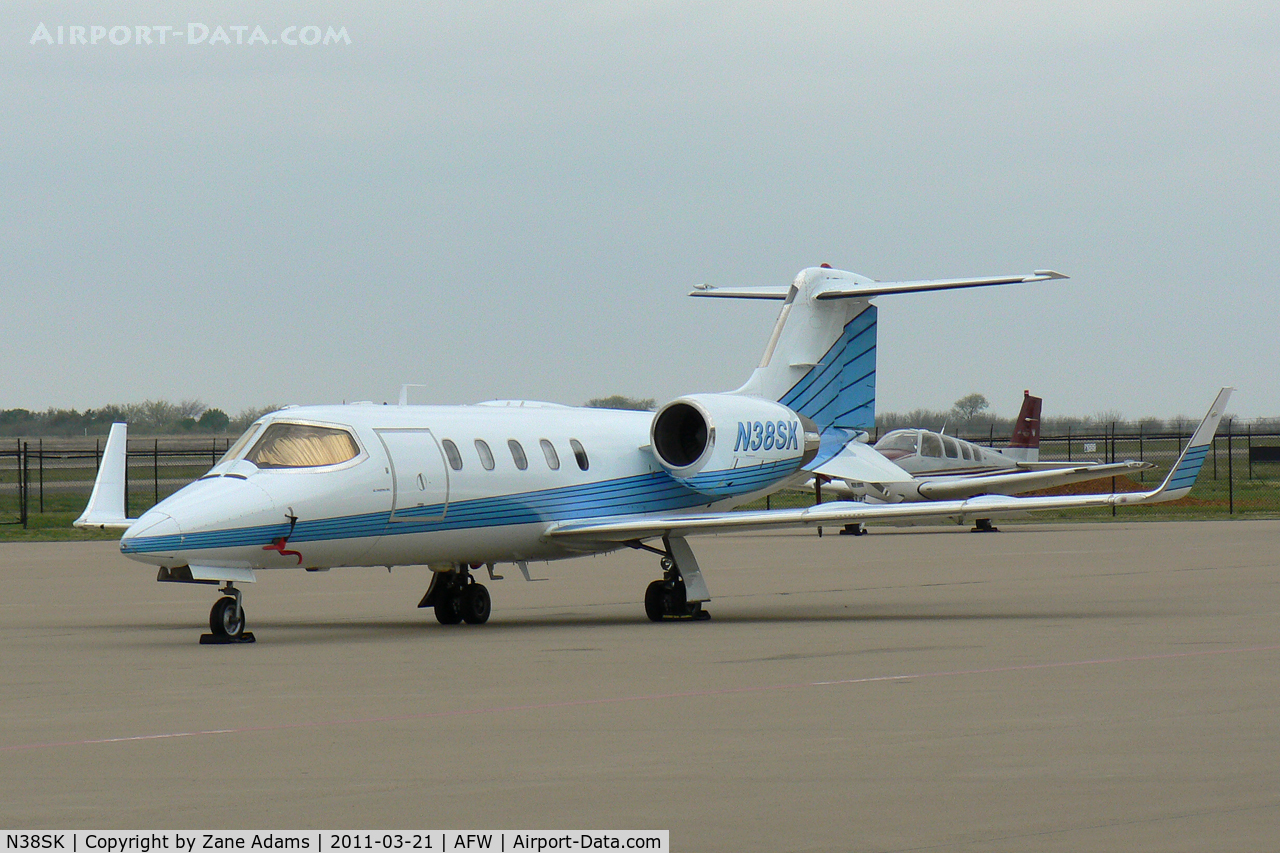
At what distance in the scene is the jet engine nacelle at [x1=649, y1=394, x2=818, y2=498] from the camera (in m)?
18.9

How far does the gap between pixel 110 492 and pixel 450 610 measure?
377 centimetres

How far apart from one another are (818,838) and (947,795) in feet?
3.33

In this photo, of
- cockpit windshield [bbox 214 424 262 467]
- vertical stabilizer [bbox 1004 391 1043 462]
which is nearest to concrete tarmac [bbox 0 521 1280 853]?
cockpit windshield [bbox 214 424 262 467]

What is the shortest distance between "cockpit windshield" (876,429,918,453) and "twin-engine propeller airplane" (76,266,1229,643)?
59.3 ft

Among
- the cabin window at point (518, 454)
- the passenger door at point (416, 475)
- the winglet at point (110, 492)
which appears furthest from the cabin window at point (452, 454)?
the winglet at point (110, 492)

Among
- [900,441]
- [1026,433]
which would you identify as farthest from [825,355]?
[1026,433]

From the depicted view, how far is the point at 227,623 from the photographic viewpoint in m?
14.9

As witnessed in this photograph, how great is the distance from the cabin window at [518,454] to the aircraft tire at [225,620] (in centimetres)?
367

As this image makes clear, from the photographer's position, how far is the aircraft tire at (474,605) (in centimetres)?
1772

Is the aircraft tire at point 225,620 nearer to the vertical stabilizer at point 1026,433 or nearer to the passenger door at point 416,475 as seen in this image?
the passenger door at point 416,475

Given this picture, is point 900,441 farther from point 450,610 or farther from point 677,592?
point 450,610

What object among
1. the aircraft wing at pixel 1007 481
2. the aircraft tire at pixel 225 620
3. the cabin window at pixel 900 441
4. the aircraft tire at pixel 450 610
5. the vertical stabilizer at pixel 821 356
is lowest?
the aircraft tire at pixel 450 610

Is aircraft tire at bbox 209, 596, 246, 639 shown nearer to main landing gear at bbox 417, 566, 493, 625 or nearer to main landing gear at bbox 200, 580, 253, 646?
main landing gear at bbox 200, 580, 253, 646

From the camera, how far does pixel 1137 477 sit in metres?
61.6
